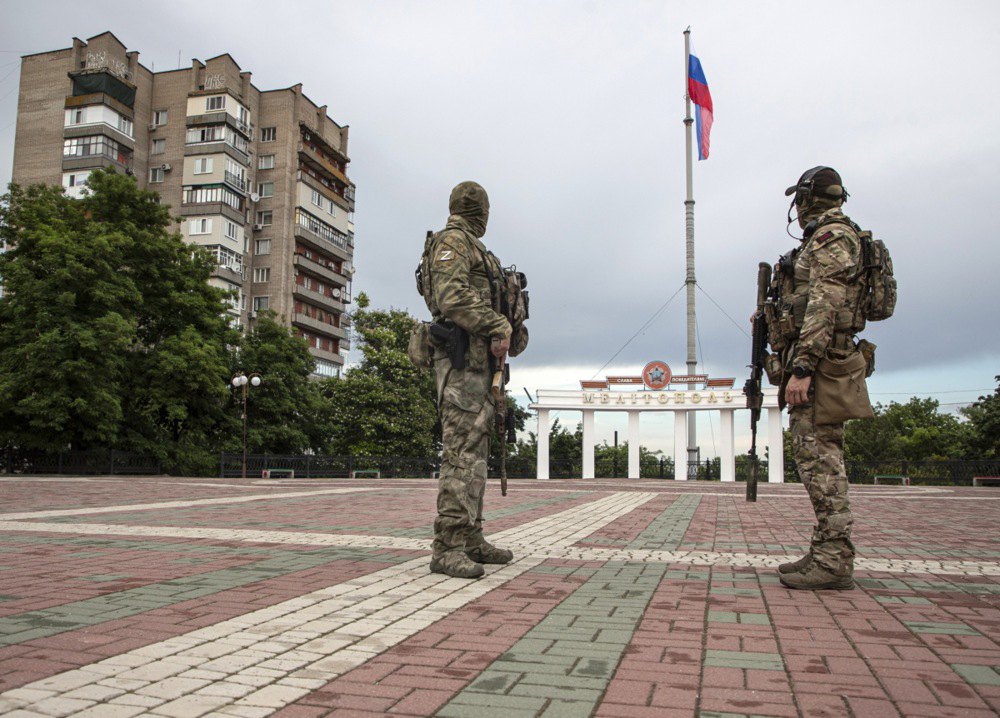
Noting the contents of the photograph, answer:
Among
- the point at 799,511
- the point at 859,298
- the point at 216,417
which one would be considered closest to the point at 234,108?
the point at 216,417

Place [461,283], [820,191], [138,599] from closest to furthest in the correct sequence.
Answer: [138,599] → [461,283] → [820,191]

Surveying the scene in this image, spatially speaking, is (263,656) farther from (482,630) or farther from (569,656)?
(569,656)

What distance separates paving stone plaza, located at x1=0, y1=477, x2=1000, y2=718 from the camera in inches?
96.3

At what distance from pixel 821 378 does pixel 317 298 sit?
56464 millimetres

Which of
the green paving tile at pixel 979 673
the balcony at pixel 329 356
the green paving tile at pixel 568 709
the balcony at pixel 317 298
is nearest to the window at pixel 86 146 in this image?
the balcony at pixel 317 298

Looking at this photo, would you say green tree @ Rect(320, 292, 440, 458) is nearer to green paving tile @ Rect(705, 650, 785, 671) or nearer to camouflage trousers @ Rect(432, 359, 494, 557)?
camouflage trousers @ Rect(432, 359, 494, 557)

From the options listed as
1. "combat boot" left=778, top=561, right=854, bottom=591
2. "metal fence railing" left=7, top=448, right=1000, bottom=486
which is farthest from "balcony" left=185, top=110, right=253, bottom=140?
"combat boot" left=778, top=561, right=854, bottom=591

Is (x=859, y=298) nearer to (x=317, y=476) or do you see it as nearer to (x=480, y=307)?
(x=480, y=307)

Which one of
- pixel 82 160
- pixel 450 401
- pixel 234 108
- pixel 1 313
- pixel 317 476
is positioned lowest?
pixel 317 476

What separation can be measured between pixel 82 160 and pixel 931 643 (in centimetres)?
5574

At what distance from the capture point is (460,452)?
4.82m

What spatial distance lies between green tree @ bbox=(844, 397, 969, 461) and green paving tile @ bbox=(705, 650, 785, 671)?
Answer: 44.4m

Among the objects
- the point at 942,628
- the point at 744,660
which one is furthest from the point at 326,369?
the point at 744,660

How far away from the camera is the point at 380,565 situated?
513 centimetres
